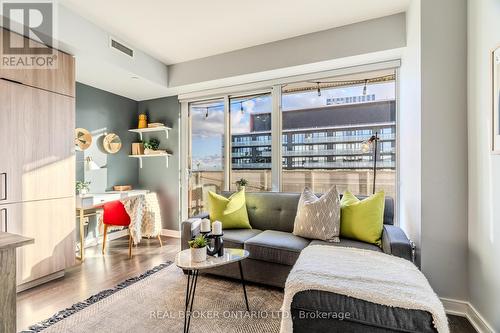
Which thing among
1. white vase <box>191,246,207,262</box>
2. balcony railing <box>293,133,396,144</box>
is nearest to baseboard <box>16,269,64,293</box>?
white vase <box>191,246,207,262</box>

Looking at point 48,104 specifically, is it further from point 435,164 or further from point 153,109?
point 435,164

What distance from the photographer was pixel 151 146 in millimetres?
4422

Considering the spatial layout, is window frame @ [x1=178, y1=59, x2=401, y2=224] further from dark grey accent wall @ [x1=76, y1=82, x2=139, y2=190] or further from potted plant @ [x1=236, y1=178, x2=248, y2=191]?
dark grey accent wall @ [x1=76, y1=82, x2=139, y2=190]

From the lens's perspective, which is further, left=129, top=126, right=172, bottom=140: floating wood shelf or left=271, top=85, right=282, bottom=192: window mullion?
left=129, top=126, right=172, bottom=140: floating wood shelf

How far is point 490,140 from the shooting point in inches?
65.2

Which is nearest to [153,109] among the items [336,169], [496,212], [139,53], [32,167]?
[139,53]

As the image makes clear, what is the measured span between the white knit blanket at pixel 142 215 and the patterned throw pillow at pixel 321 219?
79.8 inches

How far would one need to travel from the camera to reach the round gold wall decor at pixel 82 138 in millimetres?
3623

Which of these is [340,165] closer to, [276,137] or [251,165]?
[276,137]

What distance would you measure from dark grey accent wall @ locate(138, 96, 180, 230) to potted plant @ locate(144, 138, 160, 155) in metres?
Answer: 0.08

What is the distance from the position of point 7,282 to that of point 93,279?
5.42 ft

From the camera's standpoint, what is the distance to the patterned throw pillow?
8.02 ft

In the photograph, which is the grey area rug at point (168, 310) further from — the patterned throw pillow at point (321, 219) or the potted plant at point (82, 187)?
the potted plant at point (82, 187)

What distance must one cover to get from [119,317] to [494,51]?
10.3ft
